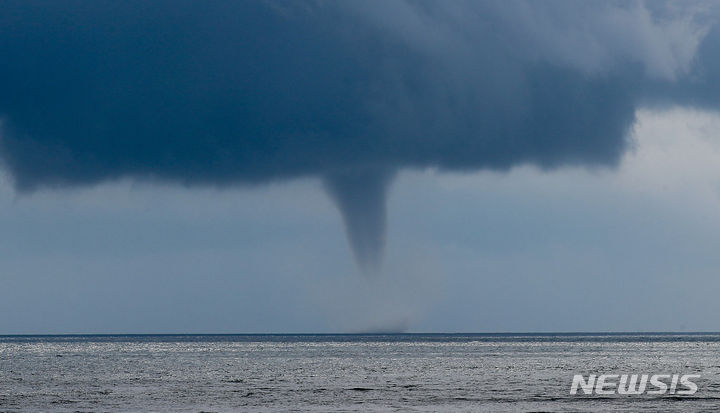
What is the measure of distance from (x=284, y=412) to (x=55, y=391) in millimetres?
23929

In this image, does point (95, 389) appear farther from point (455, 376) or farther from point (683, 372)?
point (683, 372)

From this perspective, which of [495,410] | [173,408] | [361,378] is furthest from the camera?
[361,378]

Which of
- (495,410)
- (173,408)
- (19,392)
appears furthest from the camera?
(19,392)

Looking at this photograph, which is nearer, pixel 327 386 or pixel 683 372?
pixel 327 386

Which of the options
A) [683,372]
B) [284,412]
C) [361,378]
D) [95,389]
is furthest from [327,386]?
[683,372]

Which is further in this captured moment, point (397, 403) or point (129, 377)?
point (129, 377)

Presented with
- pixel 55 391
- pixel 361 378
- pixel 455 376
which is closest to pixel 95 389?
pixel 55 391

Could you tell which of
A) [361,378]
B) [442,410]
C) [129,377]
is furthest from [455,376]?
[442,410]

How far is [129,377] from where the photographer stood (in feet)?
272

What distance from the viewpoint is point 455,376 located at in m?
80.0

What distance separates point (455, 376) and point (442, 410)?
3289cm

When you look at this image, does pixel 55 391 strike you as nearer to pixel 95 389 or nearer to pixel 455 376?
pixel 95 389

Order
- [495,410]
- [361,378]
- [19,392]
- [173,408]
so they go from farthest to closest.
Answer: [361,378], [19,392], [173,408], [495,410]

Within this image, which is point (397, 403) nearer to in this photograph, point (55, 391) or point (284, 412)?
point (284, 412)
